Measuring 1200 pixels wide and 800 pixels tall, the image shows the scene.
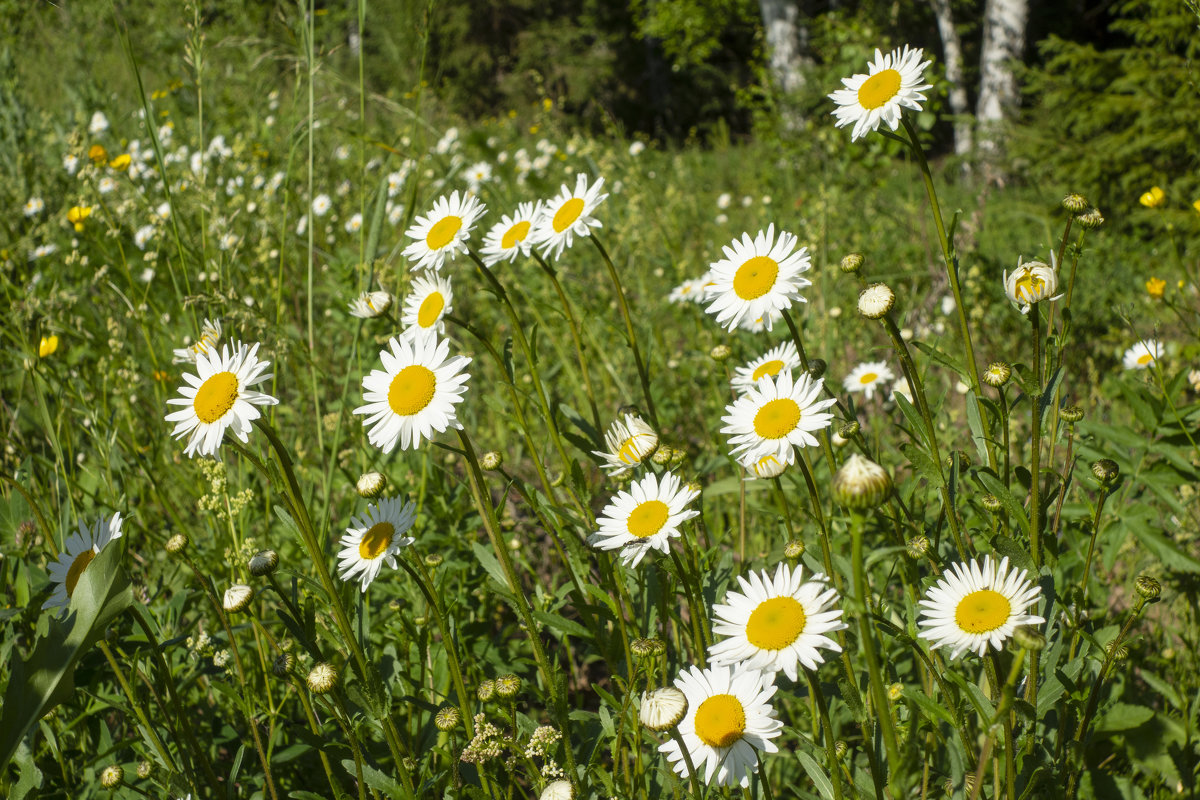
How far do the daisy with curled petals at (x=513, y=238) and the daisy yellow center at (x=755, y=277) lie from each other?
388 millimetres

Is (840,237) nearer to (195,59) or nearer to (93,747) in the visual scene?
(195,59)

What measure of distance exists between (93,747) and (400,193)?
3489 millimetres

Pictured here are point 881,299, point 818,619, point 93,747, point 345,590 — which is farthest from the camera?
point 93,747

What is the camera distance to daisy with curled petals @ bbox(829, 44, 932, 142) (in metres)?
1.15

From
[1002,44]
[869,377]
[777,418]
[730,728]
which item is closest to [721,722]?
[730,728]

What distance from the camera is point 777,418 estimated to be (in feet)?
3.64

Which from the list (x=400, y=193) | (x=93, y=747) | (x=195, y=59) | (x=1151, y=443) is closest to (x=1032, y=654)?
(x=1151, y=443)

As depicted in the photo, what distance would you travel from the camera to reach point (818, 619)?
92 centimetres

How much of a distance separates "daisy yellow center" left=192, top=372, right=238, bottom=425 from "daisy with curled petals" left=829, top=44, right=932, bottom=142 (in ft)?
3.04

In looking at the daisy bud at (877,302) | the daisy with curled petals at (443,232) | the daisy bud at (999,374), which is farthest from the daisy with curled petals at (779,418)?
the daisy with curled petals at (443,232)

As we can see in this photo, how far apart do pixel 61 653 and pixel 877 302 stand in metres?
0.98

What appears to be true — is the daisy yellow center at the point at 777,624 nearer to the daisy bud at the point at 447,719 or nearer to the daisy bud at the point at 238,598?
the daisy bud at the point at 447,719

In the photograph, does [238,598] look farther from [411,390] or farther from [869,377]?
[869,377]

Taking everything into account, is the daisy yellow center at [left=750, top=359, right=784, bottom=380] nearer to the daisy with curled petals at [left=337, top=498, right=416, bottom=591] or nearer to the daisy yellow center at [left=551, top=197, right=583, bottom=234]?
the daisy yellow center at [left=551, top=197, right=583, bottom=234]
